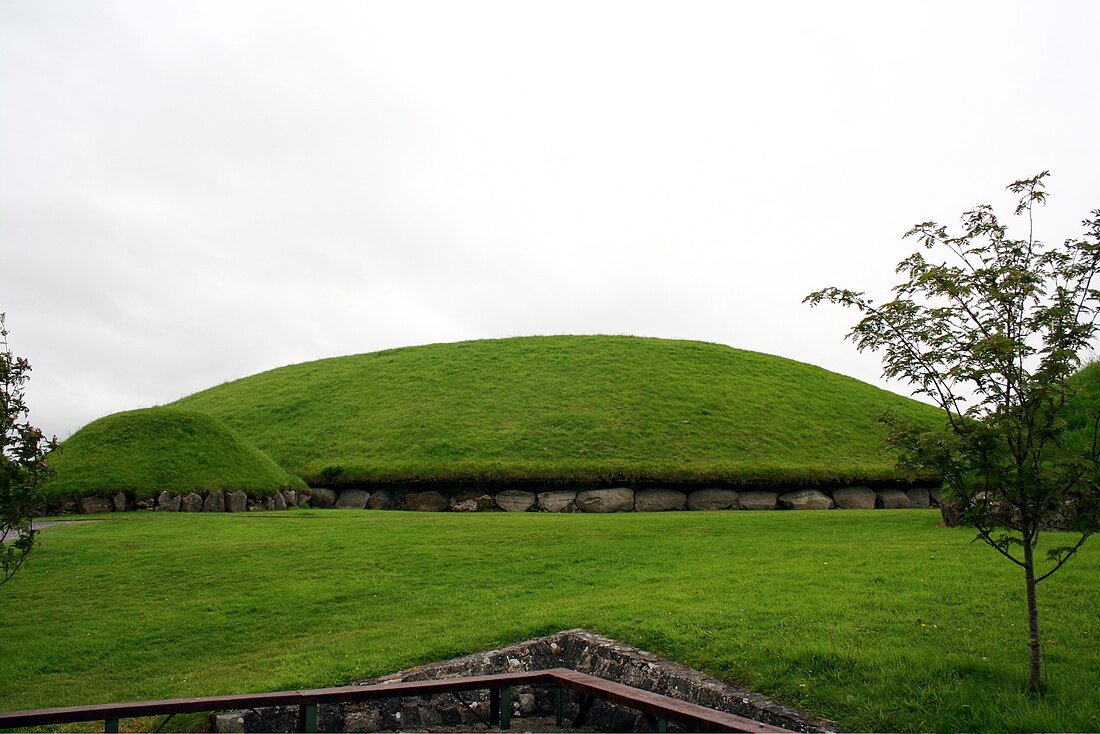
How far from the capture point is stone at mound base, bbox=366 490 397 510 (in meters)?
30.5

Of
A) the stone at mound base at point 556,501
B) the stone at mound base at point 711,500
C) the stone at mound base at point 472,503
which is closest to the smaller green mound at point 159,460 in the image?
the stone at mound base at point 472,503

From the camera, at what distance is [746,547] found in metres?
16.4

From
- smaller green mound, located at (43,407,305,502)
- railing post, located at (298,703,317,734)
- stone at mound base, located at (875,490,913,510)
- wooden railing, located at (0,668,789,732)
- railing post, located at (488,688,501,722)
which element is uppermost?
smaller green mound, located at (43,407,305,502)

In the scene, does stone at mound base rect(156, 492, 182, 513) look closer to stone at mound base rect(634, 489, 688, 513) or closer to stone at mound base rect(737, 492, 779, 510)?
stone at mound base rect(634, 489, 688, 513)

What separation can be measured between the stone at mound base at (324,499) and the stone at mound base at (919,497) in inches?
937

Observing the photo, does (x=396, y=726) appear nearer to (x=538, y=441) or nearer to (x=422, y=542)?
(x=422, y=542)

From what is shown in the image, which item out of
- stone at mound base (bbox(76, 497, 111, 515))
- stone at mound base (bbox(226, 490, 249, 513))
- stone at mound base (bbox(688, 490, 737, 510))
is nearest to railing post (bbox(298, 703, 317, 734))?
stone at mound base (bbox(226, 490, 249, 513))

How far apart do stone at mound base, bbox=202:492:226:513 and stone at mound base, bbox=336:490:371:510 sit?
4.66 m

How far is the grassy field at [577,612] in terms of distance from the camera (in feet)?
24.0

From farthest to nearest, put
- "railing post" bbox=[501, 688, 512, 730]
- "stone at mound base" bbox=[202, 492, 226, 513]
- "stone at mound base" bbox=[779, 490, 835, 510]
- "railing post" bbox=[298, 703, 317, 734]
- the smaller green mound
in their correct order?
"stone at mound base" bbox=[779, 490, 835, 510], "stone at mound base" bbox=[202, 492, 226, 513], the smaller green mound, "railing post" bbox=[501, 688, 512, 730], "railing post" bbox=[298, 703, 317, 734]

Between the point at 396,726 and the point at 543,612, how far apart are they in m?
3.06

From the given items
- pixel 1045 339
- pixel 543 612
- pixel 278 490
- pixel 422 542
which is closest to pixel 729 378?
pixel 278 490

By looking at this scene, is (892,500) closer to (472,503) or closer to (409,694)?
(472,503)

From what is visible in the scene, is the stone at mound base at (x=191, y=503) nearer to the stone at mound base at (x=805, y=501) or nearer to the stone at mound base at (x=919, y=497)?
the stone at mound base at (x=805, y=501)
